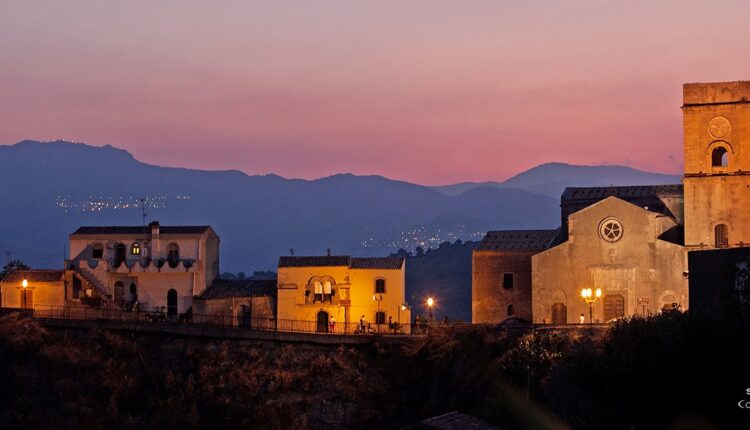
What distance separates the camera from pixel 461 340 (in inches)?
2341

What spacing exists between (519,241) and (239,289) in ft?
49.3

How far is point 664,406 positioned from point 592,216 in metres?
25.6

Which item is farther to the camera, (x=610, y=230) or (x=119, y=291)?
(x=119, y=291)

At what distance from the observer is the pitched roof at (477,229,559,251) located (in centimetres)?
6688

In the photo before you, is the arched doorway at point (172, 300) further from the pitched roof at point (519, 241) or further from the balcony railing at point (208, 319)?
the pitched roof at point (519, 241)

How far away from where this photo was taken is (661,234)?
62.4m

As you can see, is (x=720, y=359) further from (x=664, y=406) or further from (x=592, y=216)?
(x=592, y=216)

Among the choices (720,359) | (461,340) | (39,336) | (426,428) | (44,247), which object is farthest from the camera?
(44,247)

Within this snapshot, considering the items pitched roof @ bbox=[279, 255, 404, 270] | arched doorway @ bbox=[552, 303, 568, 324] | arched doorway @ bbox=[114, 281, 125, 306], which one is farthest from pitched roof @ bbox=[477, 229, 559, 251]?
arched doorway @ bbox=[114, 281, 125, 306]

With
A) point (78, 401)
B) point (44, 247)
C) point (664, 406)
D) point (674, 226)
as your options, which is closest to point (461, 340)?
point (674, 226)

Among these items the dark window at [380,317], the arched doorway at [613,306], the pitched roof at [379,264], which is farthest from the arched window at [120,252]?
the arched doorway at [613,306]

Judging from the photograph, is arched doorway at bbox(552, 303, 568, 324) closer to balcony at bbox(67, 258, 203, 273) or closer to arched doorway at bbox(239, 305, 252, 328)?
arched doorway at bbox(239, 305, 252, 328)

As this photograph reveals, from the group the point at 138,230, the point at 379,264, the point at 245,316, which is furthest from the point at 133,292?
the point at 379,264

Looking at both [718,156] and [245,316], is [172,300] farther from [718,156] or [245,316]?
[718,156]
